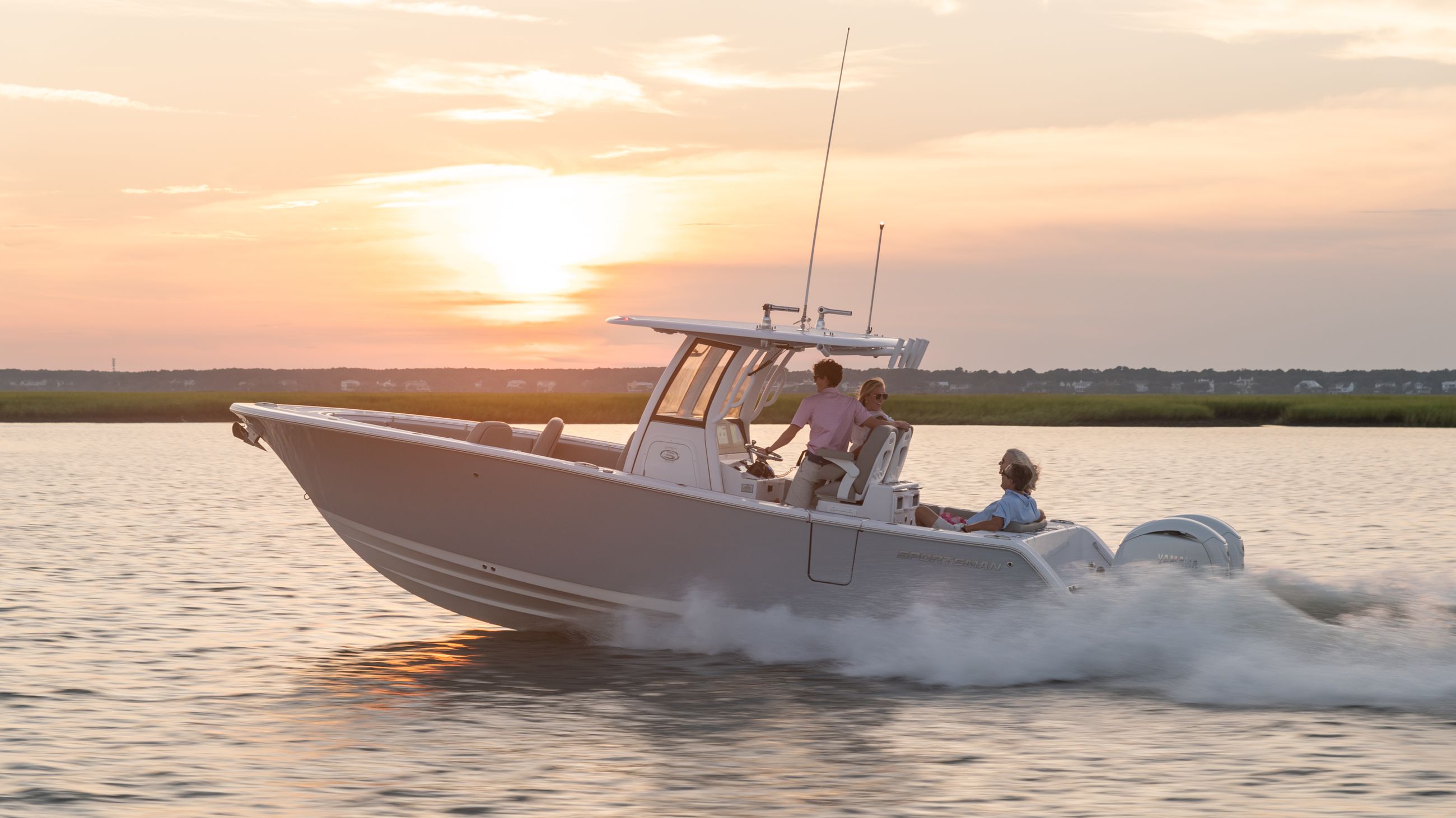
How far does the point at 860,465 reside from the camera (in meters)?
8.80

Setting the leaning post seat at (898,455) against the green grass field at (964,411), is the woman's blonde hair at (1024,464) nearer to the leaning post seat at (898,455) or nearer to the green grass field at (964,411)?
the leaning post seat at (898,455)

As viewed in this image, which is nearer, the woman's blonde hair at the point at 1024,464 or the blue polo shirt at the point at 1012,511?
the blue polo shirt at the point at 1012,511

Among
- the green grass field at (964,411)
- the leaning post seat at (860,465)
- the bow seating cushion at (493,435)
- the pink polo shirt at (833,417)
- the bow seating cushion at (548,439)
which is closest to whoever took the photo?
the leaning post seat at (860,465)

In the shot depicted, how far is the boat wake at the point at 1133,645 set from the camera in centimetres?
834

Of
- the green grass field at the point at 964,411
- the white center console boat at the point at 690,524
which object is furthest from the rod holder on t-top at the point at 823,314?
the green grass field at the point at 964,411

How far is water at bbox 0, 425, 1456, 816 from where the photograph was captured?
632 cm

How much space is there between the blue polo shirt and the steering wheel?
1.41 m

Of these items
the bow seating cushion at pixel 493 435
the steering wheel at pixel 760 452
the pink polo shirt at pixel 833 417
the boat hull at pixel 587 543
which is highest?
the pink polo shirt at pixel 833 417

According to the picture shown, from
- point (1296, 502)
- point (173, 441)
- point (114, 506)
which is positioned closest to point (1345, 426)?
point (1296, 502)

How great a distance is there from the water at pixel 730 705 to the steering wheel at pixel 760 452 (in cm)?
113

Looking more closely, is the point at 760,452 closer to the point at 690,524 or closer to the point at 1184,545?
the point at 690,524

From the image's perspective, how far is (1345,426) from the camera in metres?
67.1

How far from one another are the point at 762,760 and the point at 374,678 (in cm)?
324

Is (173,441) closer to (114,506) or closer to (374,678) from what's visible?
(114,506)
